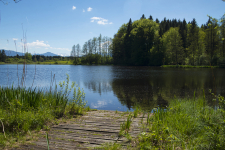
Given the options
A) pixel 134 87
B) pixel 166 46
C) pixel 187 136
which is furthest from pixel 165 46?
pixel 187 136

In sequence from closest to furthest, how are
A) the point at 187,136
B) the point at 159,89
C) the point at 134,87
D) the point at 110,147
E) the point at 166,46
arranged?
the point at 110,147 < the point at 187,136 < the point at 159,89 < the point at 134,87 < the point at 166,46

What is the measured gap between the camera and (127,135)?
11.2 ft

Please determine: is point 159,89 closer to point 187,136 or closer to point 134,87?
point 134,87

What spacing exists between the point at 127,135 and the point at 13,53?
4.99 metres

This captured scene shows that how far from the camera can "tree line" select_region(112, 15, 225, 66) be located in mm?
44281

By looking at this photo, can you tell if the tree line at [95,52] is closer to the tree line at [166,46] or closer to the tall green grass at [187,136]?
the tree line at [166,46]

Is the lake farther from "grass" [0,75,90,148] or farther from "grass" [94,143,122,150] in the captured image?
"grass" [94,143,122,150]

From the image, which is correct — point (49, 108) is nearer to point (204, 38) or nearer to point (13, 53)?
point (13, 53)

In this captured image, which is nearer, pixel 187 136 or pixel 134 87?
pixel 187 136

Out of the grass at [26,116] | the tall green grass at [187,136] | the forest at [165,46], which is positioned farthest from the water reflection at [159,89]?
the forest at [165,46]

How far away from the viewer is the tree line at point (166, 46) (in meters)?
44.3

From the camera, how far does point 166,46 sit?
50.9 metres

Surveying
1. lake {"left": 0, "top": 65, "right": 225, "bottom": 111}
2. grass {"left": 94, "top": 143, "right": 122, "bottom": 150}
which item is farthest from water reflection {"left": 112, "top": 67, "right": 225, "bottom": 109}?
grass {"left": 94, "top": 143, "right": 122, "bottom": 150}

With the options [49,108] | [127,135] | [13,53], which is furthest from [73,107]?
[13,53]
